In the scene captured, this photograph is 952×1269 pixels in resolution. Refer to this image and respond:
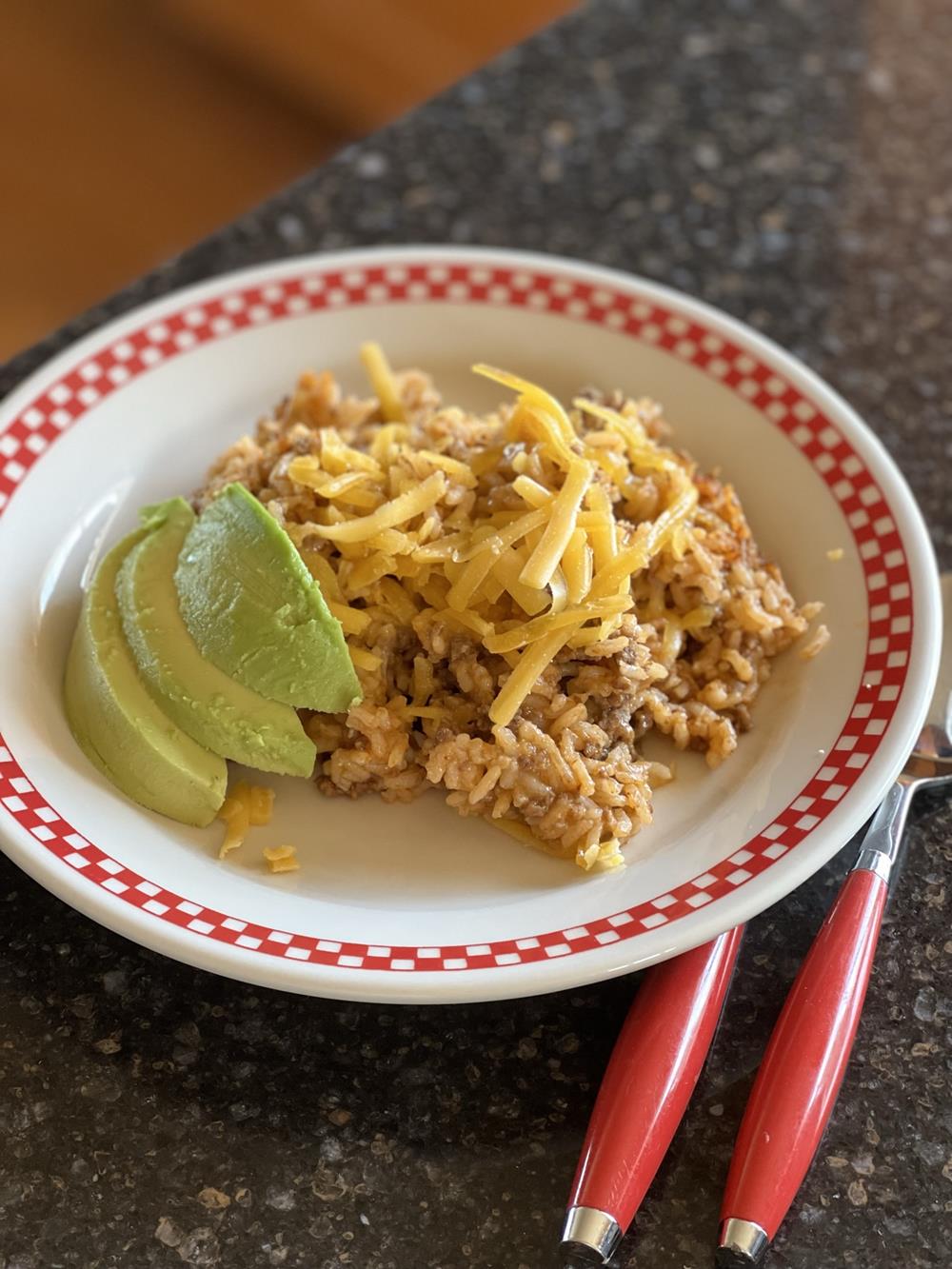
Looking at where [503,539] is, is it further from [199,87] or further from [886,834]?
[199,87]

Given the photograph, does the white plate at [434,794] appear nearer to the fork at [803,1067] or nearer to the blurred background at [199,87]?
the fork at [803,1067]

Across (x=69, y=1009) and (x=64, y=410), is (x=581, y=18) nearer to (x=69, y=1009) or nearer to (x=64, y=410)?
(x=64, y=410)

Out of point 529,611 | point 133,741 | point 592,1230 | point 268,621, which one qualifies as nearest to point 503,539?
point 529,611

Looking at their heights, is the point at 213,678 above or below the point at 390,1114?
above

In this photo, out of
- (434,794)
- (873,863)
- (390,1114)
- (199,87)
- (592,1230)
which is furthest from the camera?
(199,87)

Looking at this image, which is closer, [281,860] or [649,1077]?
[649,1077]

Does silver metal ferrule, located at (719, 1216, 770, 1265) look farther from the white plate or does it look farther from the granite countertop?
the white plate

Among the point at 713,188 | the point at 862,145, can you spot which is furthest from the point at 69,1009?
the point at 862,145
